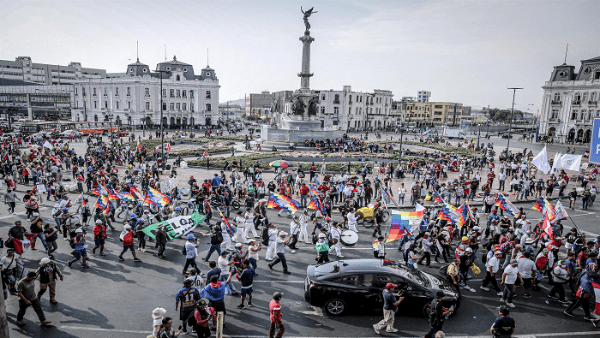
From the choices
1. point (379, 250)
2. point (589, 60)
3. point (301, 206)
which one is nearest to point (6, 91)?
point (301, 206)

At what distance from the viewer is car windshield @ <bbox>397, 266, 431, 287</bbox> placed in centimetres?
959

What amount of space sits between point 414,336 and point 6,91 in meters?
121

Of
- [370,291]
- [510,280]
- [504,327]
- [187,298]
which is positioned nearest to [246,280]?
[187,298]

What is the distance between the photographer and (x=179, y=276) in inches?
462

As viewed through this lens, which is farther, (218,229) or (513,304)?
(218,229)

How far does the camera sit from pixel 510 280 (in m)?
10.2

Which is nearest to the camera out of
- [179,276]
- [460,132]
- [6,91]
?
[179,276]

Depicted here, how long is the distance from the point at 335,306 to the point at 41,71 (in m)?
138

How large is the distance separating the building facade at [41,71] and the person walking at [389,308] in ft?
388

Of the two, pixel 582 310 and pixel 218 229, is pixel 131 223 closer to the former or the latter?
pixel 218 229

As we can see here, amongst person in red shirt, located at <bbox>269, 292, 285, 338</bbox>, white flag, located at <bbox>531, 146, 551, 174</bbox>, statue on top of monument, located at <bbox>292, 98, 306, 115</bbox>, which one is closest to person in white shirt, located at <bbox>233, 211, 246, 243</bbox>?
person in red shirt, located at <bbox>269, 292, 285, 338</bbox>

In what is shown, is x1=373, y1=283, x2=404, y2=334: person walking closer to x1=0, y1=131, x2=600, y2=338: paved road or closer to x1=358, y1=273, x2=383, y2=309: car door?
x1=0, y1=131, x2=600, y2=338: paved road

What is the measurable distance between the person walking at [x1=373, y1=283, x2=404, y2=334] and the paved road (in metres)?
0.25

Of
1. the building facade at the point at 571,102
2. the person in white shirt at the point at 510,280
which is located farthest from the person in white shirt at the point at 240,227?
the building facade at the point at 571,102
